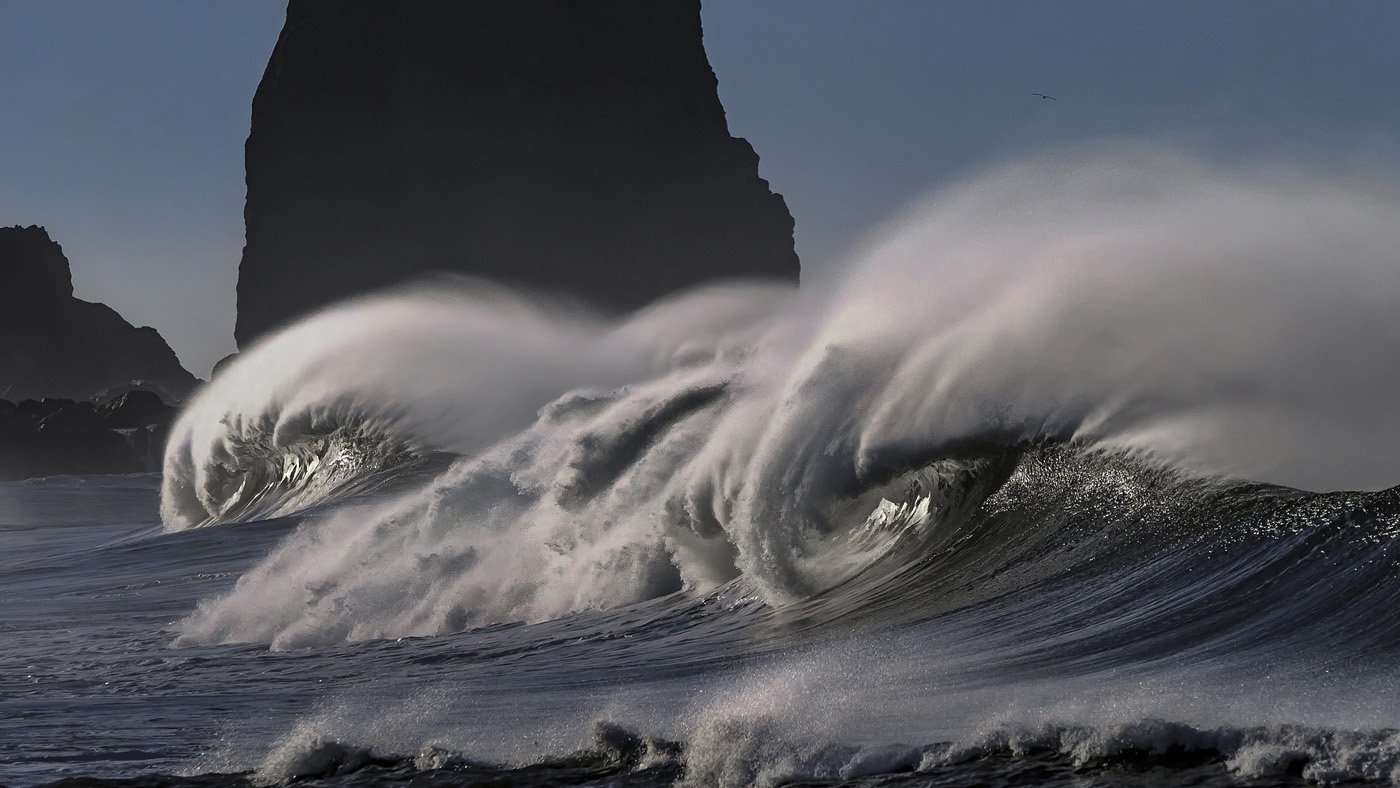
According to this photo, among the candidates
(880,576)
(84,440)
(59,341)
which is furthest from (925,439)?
(59,341)

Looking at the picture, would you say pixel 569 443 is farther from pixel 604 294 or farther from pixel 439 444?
pixel 604 294

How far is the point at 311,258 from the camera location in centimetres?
9756

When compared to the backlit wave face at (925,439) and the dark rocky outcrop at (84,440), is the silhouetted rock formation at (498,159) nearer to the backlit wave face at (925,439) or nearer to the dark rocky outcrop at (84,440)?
the dark rocky outcrop at (84,440)

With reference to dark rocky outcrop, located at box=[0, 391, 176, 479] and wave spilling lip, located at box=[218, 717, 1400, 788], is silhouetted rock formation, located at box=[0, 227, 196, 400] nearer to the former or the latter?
dark rocky outcrop, located at box=[0, 391, 176, 479]

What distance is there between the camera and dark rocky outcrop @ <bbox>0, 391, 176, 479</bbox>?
68875 mm

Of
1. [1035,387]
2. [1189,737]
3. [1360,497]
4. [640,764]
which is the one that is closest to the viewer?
[1189,737]

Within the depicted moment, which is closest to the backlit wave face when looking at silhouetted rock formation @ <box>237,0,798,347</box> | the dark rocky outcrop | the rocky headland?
the dark rocky outcrop

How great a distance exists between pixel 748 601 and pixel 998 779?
4.96 meters

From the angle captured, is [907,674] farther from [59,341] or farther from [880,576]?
[59,341]

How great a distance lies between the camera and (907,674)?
6832mm

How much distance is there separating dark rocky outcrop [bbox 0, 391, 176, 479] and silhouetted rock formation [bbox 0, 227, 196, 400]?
240 feet

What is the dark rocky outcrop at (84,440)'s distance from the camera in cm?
6888

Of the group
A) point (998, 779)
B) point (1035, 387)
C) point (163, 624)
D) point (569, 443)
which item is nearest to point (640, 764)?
point (998, 779)

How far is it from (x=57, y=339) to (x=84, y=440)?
9022 cm
